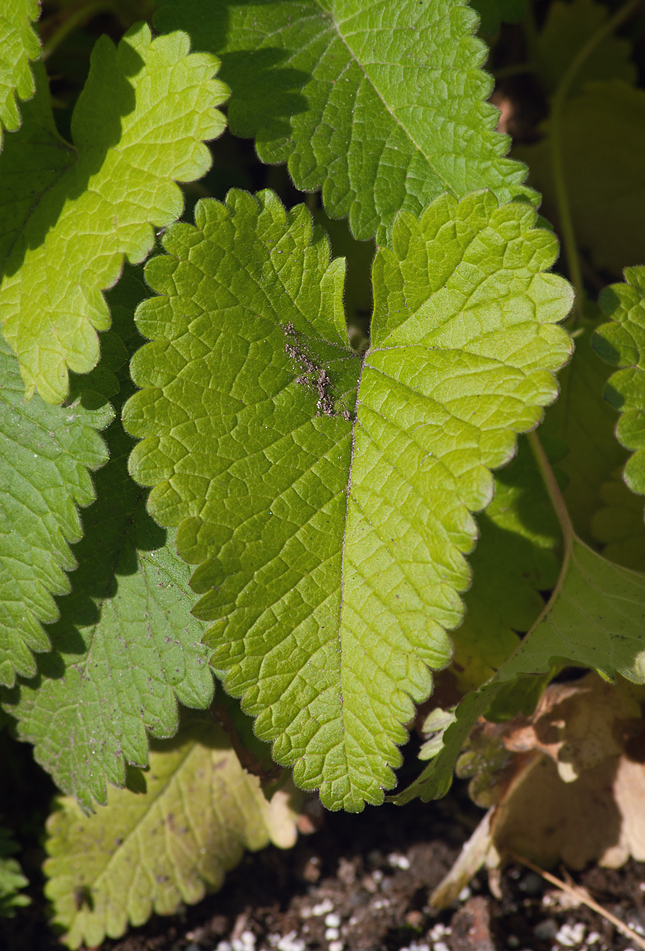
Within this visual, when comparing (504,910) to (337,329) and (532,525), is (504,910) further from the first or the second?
(337,329)

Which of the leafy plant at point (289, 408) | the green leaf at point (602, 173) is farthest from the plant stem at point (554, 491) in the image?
→ the green leaf at point (602, 173)

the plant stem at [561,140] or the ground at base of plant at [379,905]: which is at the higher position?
the plant stem at [561,140]

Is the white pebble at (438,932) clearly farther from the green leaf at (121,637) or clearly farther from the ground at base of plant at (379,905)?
the green leaf at (121,637)

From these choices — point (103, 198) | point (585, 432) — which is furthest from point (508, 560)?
point (103, 198)

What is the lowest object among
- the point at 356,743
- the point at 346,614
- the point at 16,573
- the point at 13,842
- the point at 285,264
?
the point at 13,842

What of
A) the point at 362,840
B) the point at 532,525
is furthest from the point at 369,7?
the point at 362,840

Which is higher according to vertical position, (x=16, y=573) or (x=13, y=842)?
(x=16, y=573)
